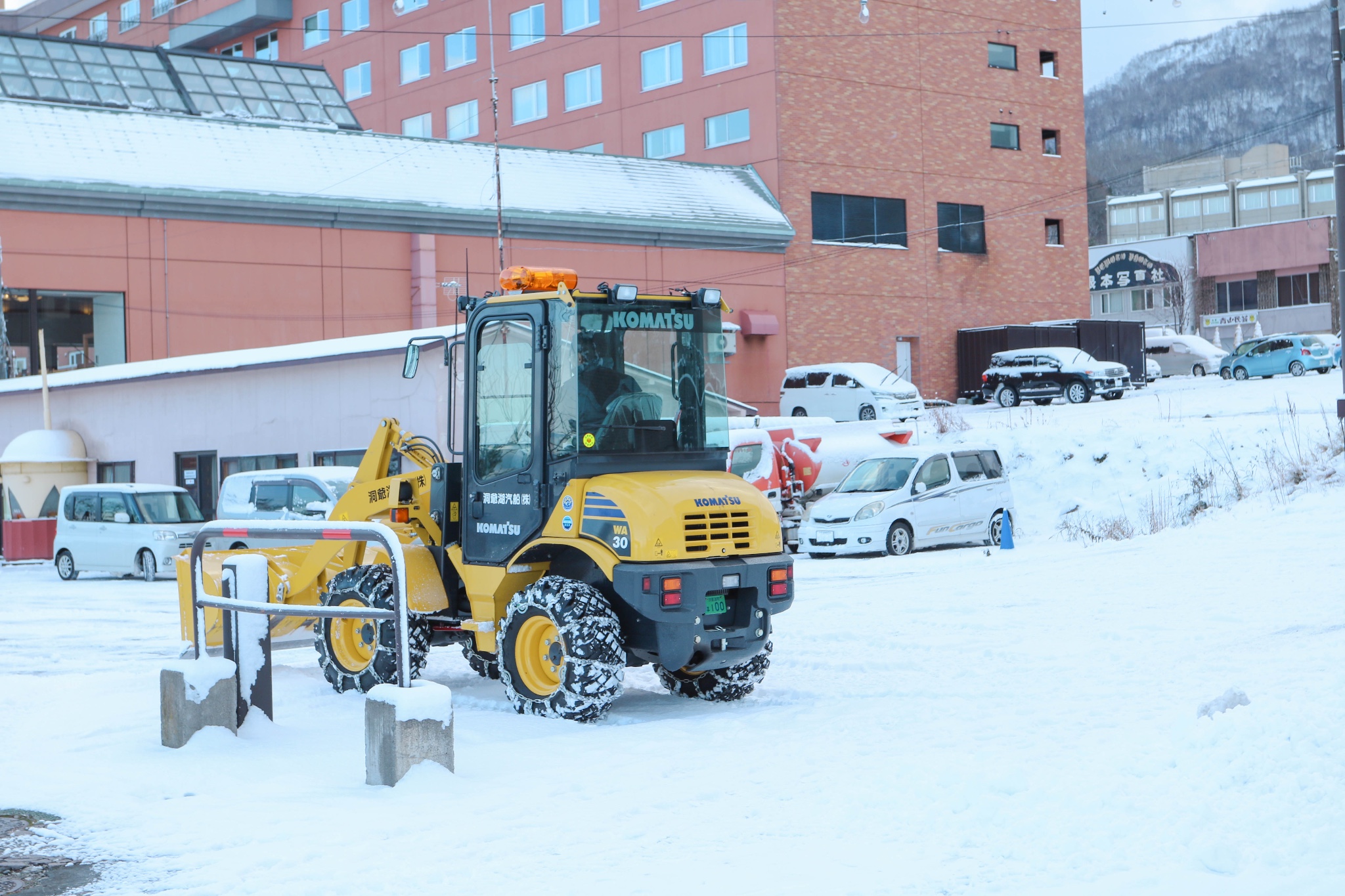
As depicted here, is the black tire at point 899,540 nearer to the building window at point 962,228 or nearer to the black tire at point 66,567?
the black tire at point 66,567

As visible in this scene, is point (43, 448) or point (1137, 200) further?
point (1137, 200)

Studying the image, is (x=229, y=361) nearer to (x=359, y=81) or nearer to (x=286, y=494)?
(x=286, y=494)

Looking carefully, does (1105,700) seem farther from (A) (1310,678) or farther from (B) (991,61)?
(B) (991,61)

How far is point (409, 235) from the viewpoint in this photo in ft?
137

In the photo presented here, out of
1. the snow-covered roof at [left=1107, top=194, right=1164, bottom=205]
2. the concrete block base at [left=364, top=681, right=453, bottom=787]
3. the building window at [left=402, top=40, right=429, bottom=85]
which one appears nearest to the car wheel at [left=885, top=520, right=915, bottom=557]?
the concrete block base at [left=364, top=681, right=453, bottom=787]

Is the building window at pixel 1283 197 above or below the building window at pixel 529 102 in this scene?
above

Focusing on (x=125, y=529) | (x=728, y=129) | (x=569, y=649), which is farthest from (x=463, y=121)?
(x=569, y=649)

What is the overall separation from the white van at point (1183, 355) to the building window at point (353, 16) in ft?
116

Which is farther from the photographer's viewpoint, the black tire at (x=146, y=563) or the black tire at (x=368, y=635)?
the black tire at (x=146, y=563)

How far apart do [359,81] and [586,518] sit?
59.1m

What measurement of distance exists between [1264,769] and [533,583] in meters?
5.01

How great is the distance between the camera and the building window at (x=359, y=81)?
212ft

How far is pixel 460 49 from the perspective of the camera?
6059cm

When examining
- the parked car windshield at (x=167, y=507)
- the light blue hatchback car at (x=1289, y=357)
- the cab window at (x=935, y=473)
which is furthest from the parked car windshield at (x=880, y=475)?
the light blue hatchback car at (x=1289, y=357)
